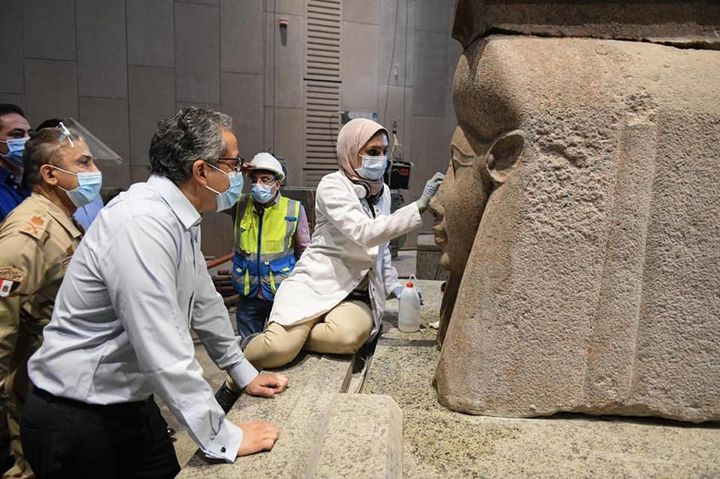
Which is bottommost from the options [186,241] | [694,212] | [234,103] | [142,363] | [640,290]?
[142,363]

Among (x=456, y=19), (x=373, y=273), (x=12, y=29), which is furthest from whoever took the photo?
(x=12, y=29)

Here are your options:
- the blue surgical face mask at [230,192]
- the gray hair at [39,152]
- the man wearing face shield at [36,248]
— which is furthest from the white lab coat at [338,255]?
the gray hair at [39,152]

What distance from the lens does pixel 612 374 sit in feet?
6.23

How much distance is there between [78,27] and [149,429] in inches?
220

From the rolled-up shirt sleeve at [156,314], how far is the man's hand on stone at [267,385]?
1.81 feet

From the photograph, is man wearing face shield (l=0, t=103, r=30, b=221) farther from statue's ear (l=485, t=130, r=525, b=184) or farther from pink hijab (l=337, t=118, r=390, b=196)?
statue's ear (l=485, t=130, r=525, b=184)

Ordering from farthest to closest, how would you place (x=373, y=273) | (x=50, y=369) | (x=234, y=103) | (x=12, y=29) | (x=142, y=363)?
(x=234, y=103) → (x=12, y=29) → (x=373, y=273) → (x=50, y=369) → (x=142, y=363)

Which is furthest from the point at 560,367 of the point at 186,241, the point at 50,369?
the point at 50,369

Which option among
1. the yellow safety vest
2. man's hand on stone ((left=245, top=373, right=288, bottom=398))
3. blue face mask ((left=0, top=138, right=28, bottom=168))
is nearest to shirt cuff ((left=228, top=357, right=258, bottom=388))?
man's hand on stone ((left=245, top=373, right=288, bottom=398))

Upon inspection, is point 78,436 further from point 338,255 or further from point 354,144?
point 354,144

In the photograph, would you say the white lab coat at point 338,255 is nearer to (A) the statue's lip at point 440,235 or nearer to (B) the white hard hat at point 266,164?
(A) the statue's lip at point 440,235

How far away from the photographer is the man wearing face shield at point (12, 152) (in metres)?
2.80

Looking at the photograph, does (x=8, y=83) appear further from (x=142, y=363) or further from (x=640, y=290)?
(x=640, y=290)

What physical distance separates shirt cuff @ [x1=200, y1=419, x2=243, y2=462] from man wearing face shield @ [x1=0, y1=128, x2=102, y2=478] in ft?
3.32
